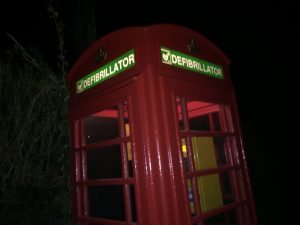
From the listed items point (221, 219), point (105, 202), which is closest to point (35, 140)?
point (105, 202)

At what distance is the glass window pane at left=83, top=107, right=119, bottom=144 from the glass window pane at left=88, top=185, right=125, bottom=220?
496 mm

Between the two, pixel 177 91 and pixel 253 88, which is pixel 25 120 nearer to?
pixel 177 91

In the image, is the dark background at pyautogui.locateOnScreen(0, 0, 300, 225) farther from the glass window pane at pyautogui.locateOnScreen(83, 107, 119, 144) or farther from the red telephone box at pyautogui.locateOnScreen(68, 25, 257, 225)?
the glass window pane at pyautogui.locateOnScreen(83, 107, 119, 144)

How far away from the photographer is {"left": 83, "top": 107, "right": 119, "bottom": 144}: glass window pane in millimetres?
2783

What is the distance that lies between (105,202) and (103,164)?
37 cm

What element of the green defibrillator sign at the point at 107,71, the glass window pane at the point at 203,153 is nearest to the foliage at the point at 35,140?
the green defibrillator sign at the point at 107,71

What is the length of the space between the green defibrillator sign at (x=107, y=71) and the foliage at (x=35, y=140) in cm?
100

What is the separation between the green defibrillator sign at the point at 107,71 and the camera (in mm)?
2154

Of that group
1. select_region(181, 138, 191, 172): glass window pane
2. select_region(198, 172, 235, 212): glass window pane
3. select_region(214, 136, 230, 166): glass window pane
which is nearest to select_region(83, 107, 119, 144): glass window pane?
select_region(181, 138, 191, 172): glass window pane

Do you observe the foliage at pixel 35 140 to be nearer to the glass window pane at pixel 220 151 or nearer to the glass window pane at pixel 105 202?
the glass window pane at pixel 105 202

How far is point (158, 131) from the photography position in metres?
1.92

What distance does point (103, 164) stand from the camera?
9.08 feet

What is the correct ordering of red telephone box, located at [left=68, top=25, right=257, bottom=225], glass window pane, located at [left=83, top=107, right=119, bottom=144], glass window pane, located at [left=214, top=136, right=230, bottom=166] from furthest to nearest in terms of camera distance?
1. glass window pane, located at [left=214, top=136, right=230, bottom=166]
2. glass window pane, located at [left=83, top=107, right=119, bottom=144]
3. red telephone box, located at [left=68, top=25, right=257, bottom=225]

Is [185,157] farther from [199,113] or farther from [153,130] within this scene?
[153,130]
